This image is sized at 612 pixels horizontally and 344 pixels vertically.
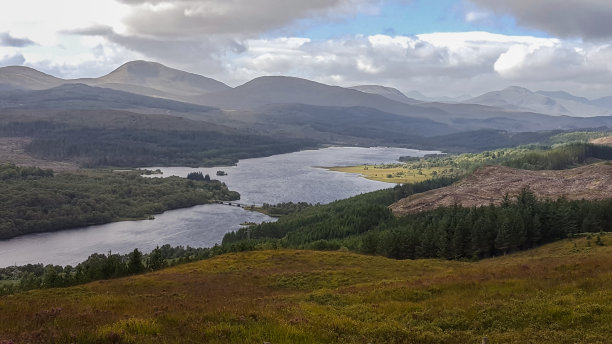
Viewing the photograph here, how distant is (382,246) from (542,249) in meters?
30.3

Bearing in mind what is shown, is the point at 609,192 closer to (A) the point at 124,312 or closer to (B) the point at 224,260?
(B) the point at 224,260

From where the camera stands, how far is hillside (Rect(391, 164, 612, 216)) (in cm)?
15588

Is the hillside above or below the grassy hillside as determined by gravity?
below

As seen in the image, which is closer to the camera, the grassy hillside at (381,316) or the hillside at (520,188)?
the grassy hillside at (381,316)

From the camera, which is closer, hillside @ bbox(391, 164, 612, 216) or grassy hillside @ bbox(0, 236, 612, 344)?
grassy hillside @ bbox(0, 236, 612, 344)

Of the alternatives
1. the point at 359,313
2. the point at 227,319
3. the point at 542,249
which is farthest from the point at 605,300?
the point at 542,249

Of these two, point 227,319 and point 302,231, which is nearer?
point 227,319

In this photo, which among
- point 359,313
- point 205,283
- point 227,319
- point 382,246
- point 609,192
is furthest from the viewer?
point 609,192

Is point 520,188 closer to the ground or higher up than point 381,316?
closer to the ground

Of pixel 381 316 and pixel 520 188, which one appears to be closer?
pixel 381 316

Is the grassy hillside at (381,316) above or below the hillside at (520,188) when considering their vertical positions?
above

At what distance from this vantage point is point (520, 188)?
172875mm

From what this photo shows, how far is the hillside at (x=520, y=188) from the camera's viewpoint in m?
156

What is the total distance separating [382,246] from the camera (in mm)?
96250
